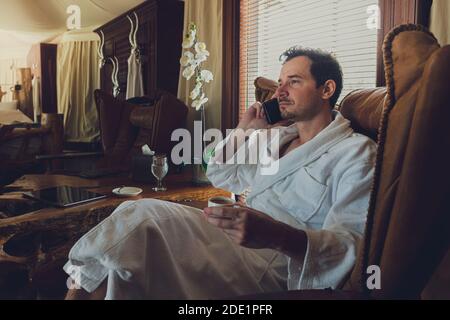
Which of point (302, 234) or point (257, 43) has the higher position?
point (257, 43)

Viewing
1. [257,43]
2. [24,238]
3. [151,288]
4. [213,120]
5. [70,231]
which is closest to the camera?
[151,288]

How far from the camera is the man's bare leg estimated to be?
860mm

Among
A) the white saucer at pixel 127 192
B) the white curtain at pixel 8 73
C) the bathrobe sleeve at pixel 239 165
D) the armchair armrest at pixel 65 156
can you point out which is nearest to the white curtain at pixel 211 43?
the armchair armrest at pixel 65 156

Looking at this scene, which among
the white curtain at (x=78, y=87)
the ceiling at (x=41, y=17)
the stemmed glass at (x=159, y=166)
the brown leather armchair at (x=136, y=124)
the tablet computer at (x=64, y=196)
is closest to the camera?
the tablet computer at (x=64, y=196)

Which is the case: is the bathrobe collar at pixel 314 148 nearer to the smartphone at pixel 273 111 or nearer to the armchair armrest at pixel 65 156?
the smartphone at pixel 273 111

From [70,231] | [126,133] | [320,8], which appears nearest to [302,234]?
[70,231]

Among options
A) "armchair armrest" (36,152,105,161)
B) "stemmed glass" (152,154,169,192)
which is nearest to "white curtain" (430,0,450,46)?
"stemmed glass" (152,154,169,192)

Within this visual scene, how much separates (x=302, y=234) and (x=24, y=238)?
1.48 metres

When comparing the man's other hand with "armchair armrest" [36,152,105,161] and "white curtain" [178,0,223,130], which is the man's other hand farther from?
"armchair armrest" [36,152,105,161]

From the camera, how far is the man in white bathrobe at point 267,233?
854mm

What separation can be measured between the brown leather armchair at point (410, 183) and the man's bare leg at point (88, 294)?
1.23 ft

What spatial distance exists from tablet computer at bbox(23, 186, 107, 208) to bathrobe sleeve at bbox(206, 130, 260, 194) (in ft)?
1.79
